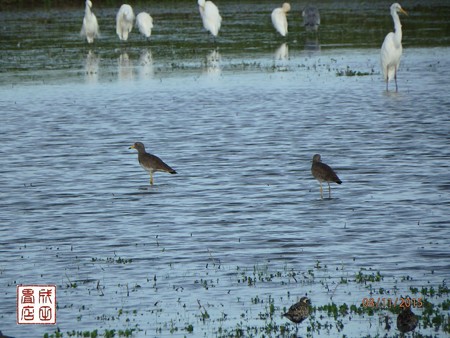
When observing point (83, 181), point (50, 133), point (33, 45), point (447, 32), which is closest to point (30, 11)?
point (33, 45)

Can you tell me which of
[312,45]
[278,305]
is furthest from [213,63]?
[278,305]

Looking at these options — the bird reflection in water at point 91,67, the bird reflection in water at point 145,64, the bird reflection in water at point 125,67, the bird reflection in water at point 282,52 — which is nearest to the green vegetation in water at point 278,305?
the bird reflection in water at point 91,67

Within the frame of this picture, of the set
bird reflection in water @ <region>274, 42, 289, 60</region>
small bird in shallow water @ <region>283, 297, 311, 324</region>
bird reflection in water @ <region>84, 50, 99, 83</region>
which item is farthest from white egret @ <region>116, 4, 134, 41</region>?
small bird in shallow water @ <region>283, 297, 311, 324</region>

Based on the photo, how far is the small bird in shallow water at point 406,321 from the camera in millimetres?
9734

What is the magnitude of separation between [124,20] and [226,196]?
3259 cm

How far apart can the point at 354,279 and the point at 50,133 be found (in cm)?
1446

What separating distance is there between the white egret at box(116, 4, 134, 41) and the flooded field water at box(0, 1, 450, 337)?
8.46 m

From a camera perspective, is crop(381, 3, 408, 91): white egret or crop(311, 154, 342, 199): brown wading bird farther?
crop(381, 3, 408, 91): white egret

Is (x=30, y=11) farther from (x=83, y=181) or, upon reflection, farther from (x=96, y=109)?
(x=83, y=181)

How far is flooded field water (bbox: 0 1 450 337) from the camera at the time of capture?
38.0ft

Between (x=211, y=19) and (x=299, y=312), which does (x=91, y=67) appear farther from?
(x=299, y=312)

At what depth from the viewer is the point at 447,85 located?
3158 cm

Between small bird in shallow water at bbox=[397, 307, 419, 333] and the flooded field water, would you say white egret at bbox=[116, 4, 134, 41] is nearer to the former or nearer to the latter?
the flooded field water

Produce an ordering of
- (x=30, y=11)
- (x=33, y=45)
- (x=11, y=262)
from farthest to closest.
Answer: (x=30, y=11), (x=33, y=45), (x=11, y=262)
